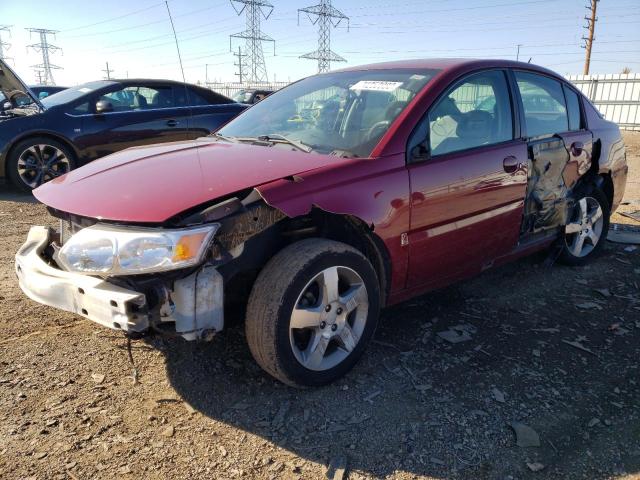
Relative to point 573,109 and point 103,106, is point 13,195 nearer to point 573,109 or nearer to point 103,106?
point 103,106

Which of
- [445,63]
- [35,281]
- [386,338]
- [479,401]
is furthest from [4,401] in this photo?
[445,63]

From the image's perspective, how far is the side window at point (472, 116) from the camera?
2.97 m

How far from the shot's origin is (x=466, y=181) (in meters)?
2.99

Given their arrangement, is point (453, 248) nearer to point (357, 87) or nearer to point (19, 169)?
point (357, 87)

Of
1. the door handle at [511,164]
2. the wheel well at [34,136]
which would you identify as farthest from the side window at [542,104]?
the wheel well at [34,136]

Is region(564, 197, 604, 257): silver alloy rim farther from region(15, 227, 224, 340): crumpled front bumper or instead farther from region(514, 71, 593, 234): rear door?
region(15, 227, 224, 340): crumpled front bumper

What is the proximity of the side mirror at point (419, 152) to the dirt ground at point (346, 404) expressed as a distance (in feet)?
3.62

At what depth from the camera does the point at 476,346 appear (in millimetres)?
3057

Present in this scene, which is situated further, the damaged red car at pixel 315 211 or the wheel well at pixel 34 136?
the wheel well at pixel 34 136

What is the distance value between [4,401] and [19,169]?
16.7 ft

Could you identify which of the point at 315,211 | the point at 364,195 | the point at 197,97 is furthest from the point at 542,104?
the point at 197,97

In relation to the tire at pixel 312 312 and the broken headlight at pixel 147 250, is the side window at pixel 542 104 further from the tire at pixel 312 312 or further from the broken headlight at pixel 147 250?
the broken headlight at pixel 147 250

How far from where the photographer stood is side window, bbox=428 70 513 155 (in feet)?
9.75

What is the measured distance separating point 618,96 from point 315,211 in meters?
22.5
